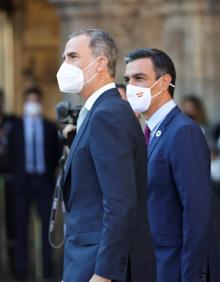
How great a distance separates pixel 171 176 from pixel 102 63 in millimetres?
771

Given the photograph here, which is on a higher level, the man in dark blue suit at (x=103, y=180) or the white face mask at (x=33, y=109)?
the white face mask at (x=33, y=109)

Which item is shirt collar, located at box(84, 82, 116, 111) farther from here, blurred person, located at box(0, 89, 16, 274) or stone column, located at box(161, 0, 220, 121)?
stone column, located at box(161, 0, 220, 121)

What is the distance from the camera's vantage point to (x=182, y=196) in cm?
500

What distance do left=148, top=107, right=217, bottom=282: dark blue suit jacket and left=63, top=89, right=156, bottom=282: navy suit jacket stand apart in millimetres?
Result: 525

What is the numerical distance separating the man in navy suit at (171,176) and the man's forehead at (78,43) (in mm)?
705

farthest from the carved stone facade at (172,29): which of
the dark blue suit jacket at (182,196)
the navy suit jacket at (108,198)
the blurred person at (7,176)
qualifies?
the navy suit jacket at (108,198)

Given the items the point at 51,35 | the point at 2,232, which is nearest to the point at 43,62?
the point at 51,35

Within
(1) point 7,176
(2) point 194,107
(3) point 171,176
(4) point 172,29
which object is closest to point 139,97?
(3) point 171,176

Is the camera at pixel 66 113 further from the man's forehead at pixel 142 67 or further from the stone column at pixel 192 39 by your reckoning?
the stone column at pixel 192 39

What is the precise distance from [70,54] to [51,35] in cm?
1058

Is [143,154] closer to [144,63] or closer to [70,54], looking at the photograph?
[70,54]

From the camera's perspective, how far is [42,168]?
10.2m

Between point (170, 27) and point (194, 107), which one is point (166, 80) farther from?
point (170, 27)

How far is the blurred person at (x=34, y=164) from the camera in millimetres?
10227
